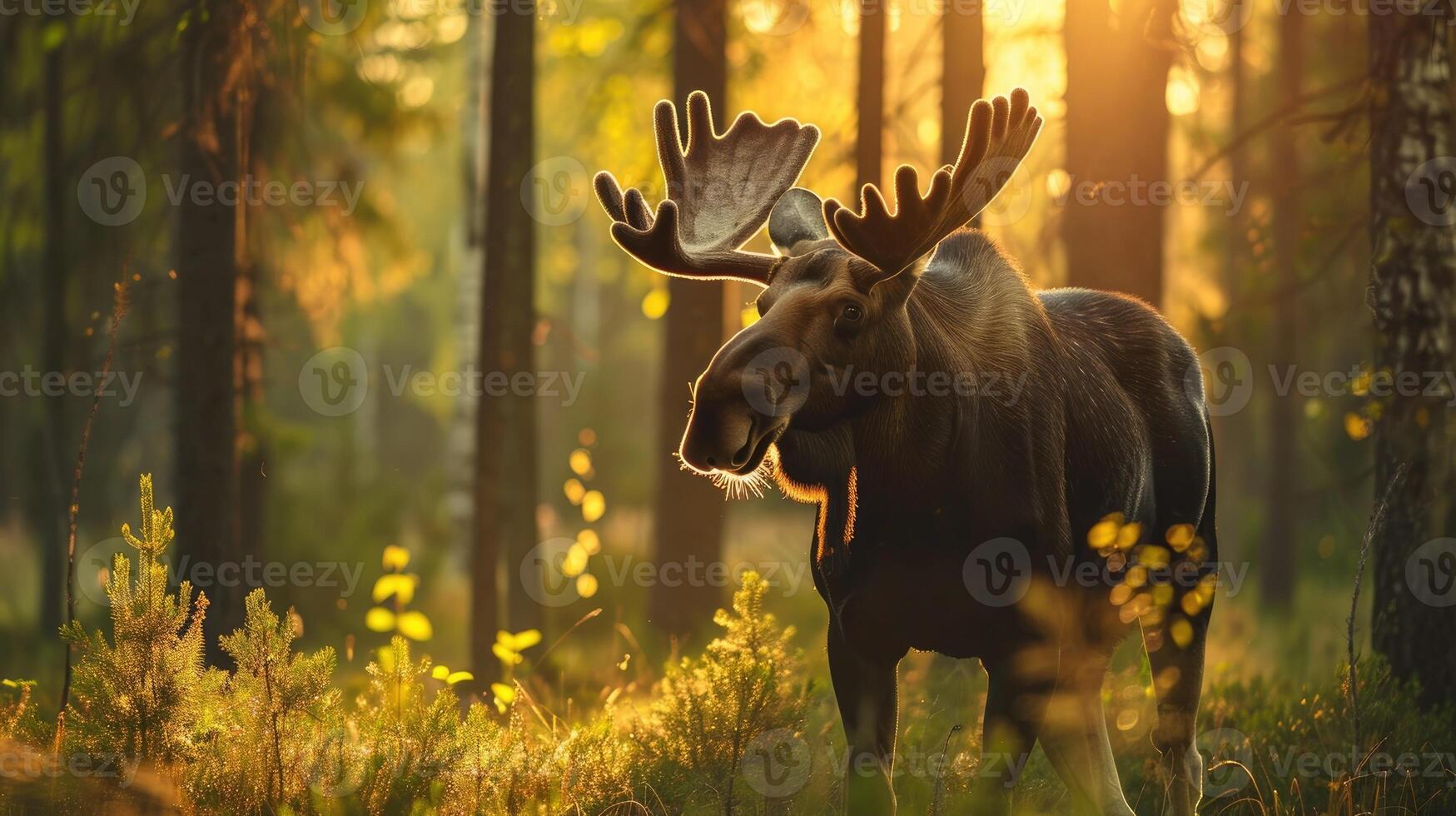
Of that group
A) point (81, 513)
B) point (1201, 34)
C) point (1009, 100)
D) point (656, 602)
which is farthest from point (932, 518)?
point (81, 513)

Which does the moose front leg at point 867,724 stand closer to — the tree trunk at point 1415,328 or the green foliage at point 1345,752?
the green foliage at point 1345,752

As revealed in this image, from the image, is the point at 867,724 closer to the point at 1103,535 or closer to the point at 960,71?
the point at 1103,535

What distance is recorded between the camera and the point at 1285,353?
592 inches

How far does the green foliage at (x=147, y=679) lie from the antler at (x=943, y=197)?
110 inches

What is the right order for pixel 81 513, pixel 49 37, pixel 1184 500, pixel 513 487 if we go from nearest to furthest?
pixel 1184 500, pixel 49 37, pixel 513 487, pixel 81 513

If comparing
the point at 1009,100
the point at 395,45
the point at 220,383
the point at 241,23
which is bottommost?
the point at 220,383

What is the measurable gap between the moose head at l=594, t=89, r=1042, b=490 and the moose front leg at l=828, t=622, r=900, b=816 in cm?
74

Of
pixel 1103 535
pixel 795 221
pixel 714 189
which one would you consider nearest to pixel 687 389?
pixel 714 189

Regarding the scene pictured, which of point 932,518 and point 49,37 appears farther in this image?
point 49,37

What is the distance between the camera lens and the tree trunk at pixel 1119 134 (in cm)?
834

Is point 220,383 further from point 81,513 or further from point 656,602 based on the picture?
point 81,513

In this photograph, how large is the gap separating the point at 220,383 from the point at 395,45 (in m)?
16.5

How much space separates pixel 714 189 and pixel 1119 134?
395 centimetres

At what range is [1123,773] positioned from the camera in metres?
6.16
